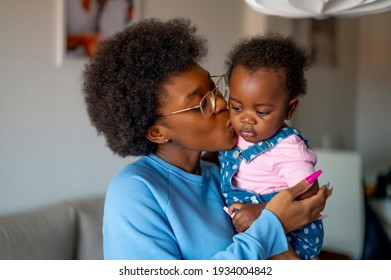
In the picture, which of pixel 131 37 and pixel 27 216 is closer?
pixel 131 37

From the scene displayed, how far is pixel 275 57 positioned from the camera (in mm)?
1059

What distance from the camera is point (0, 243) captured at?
1659mm

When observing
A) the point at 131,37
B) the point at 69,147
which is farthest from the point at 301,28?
the point at 131,37

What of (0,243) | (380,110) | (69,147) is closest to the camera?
(0,243)

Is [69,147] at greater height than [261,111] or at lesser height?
lesser

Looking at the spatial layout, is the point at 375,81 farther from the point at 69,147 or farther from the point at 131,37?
the point at 131,37

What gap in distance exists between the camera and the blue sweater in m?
0.90

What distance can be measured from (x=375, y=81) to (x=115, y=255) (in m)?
3.85

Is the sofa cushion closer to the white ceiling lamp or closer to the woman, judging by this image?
the woman

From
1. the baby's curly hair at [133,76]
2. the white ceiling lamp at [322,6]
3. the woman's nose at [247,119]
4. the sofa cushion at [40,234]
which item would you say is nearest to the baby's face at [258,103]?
the woman's nose at [247,119]

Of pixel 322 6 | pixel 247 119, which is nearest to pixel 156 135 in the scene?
pixel 247 119

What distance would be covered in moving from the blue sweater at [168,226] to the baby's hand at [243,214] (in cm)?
3

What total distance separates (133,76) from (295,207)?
16.6 inches

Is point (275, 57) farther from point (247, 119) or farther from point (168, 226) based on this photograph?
point (168, 226)
